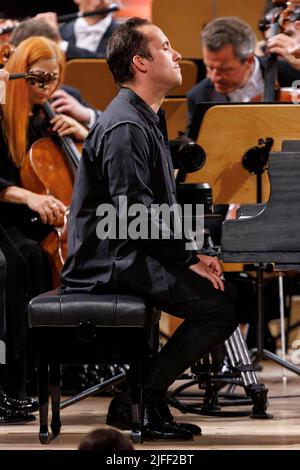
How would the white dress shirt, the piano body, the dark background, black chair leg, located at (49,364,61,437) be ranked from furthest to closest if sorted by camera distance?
the dark background, the white dress shirt, black chair leg, located at (49,364,61,437), the piano body

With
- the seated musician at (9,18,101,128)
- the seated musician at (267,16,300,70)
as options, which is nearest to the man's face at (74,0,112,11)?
the seated musician at (9,18,101,128)

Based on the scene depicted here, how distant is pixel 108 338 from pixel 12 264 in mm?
931

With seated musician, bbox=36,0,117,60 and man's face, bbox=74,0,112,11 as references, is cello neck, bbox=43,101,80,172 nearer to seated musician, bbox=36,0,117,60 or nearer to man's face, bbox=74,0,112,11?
seated musician, bbox=36,0,117,60

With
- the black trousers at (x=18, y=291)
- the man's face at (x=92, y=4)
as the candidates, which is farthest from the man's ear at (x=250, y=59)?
the black trousers at (x=18, y=291)

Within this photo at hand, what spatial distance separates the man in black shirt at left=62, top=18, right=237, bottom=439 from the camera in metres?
3.33

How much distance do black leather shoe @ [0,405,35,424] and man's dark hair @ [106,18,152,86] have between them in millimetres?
1271

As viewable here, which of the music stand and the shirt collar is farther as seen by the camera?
the music stand

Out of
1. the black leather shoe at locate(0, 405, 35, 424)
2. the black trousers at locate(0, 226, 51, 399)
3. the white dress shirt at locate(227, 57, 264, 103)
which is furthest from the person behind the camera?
the white dress shirt at locate(227, 57, 264, 103)

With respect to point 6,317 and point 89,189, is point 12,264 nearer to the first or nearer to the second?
point 6,317

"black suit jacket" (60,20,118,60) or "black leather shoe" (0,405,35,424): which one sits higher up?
"black suit jacket" (60,20,118,60)

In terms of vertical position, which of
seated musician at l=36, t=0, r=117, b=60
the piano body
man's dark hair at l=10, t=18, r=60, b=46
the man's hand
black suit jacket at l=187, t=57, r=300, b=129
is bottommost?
the man's hand

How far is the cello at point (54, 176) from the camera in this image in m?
4.30

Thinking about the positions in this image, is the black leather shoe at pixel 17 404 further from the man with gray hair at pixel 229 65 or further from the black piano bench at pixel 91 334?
the man with gray hair at pixel 229 65

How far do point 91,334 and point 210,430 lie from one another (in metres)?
0.62
